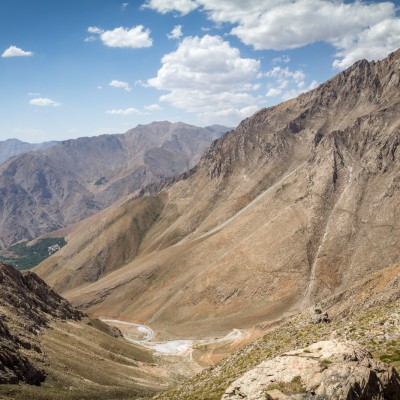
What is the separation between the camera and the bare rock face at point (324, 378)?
59.4 ft

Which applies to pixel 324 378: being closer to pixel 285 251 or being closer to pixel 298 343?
pixel 298 343

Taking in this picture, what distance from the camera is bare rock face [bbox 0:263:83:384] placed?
4673 centimetres

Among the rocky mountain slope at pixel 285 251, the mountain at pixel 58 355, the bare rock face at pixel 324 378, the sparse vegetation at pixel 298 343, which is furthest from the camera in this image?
the rocky mountain slope at pixel 285 251

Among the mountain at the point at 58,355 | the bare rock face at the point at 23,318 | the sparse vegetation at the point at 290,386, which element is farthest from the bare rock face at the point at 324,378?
the bare rock face at the point at 23,318

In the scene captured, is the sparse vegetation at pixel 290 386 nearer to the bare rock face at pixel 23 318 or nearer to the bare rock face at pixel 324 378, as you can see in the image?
the bare rock face at pixel 324 378

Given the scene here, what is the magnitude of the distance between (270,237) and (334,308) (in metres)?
90.6

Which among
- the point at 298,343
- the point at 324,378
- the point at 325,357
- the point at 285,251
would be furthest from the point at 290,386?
the point at 285,251

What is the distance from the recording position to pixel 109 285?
173750 mm

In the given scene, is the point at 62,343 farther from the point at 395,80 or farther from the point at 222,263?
the point at 395,80

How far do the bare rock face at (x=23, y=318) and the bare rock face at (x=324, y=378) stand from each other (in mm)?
33770

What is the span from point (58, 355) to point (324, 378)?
170 ft

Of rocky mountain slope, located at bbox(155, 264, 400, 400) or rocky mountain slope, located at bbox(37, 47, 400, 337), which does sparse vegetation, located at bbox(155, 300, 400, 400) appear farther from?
rocky mountain slope, located at bbox(37, 47, 400, 337)

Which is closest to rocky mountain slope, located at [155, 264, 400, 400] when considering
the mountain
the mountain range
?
the mountain range

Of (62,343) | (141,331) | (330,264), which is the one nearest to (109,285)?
(141,331)
